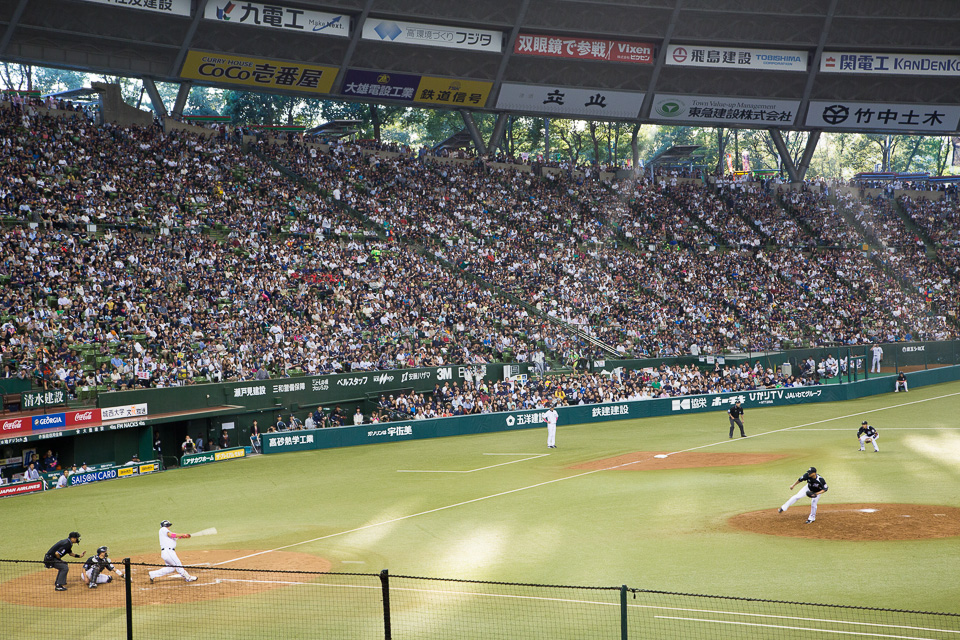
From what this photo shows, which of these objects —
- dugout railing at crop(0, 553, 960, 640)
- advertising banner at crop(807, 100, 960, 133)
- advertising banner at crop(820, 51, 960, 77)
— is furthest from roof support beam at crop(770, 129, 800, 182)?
dugout railing at crop(0, 553, 960, 640)

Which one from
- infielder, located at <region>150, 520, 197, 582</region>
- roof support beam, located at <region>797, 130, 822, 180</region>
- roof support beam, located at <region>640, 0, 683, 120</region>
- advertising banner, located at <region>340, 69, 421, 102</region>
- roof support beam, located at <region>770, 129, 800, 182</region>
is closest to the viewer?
infielder, located at <region>150, 520, 197, 582</region>

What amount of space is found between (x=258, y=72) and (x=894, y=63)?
4030cm

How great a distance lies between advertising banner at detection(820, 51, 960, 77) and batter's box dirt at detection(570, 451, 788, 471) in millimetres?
36436

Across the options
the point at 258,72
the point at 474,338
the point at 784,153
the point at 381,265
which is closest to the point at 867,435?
the point at 474,338

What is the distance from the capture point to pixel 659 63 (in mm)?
54312

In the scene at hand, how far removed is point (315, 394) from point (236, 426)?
3.61 metres

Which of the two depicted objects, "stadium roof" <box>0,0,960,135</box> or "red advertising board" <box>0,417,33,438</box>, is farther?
"stadium roof" <box>0,0,960,135</box>

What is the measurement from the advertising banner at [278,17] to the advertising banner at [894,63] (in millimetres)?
31354

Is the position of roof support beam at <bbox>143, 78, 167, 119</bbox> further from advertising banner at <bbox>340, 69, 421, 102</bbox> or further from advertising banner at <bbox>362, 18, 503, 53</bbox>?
advertising banner at <bbox>362, 18, 503, 53</bbox>

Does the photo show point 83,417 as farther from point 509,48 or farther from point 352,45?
point 509,48

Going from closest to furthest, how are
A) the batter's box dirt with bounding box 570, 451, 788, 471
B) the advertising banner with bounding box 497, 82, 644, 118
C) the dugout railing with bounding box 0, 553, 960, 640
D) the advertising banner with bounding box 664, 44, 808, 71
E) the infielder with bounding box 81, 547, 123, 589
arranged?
the dugout railing with bounding box 0, 553, 960, 640, the infielder with bounding box 81, 547, 123, 589, the batter's box dirt with bounding box 570, 451, 788, 471, the advertising banner with bounding box 497, 82, 644, 118, the advertising banner with bounding box 664, 44, 808, 71

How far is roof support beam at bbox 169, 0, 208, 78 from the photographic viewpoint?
44625mm

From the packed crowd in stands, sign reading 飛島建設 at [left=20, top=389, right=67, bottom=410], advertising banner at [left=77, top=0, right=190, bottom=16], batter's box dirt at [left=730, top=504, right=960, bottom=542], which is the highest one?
advertising banner at [left=77, top=0, right=190, bottom=16]

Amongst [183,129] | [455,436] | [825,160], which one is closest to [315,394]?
[455,436]
